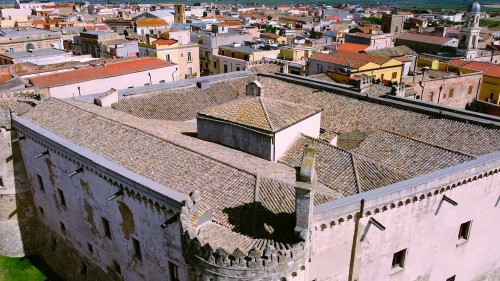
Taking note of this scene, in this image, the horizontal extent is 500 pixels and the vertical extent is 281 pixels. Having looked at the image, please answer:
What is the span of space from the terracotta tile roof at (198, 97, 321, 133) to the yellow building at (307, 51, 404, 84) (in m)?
21.8

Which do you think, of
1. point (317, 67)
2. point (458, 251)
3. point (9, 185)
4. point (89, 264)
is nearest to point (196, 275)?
point (89, 264)

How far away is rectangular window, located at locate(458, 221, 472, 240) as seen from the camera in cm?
1906

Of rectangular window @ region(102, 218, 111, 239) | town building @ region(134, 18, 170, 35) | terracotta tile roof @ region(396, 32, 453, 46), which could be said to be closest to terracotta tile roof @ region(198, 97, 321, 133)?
rectangular window @ region(102, 218, 111, 239)

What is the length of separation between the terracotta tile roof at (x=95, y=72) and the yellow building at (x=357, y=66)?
57.0ft

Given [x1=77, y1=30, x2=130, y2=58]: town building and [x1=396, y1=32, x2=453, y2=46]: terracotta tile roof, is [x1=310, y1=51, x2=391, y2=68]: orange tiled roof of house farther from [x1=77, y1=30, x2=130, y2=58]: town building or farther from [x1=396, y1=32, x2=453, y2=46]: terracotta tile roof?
[x1=396, y1=32, x2=453, y2=46]: terracotta tile roof

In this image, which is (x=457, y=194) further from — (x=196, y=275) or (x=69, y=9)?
(x=69, y=9)

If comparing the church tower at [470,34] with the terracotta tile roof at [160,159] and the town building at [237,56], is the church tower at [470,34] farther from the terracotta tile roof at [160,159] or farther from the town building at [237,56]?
the terracotta tile roof at [160,159]

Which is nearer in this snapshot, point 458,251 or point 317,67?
point 458,251

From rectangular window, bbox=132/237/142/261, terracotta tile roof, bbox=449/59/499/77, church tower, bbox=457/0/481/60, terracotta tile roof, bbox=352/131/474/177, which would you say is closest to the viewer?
rectangular window, bbox=132/237/142/261

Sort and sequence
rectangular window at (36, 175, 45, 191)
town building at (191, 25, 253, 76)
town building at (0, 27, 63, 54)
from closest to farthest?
rectangular window at (36, 175, 45, 191) < town building at (0, 27, 63, 54) < town building at (191, 25, 253, 76)

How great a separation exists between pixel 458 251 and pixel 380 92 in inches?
688

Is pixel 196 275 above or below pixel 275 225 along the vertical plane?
below

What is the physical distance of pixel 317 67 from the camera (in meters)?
50.5

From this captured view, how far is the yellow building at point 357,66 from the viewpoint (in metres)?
45.5
